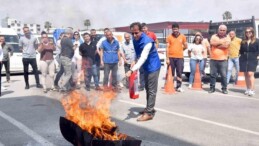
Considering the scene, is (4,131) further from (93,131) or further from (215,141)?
(215,141)

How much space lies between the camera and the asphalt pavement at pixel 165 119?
5.49 m

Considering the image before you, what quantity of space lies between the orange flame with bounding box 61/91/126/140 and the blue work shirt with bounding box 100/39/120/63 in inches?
187

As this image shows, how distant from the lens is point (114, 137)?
4.34 m

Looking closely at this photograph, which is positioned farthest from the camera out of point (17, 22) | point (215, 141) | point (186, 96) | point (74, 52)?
point (74, 52)

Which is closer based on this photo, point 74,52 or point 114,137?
point 114,137

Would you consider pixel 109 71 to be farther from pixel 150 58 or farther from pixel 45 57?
pixel 150 58

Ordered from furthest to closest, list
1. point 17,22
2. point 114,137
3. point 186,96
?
point 186,96 < point 17,22 < point 114,137

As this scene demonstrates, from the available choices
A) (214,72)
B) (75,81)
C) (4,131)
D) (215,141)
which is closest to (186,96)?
(214,72)

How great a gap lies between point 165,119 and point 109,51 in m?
3.72

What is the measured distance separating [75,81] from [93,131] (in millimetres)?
6728

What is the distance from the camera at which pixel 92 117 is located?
15.1 feet

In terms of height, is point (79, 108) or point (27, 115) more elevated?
point (79, 108)

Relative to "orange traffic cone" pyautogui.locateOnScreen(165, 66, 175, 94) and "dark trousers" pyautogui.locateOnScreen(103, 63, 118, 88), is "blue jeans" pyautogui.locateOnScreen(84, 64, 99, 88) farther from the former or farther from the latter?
"orange traffic cone" pyautogui.locateOnScreen(165, 66, 175, 94)

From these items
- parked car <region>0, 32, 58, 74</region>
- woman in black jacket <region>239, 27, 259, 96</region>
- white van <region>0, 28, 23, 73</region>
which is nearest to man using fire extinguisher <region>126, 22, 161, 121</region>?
woman in black jacket <region>239, 27, 259, 96</region>
